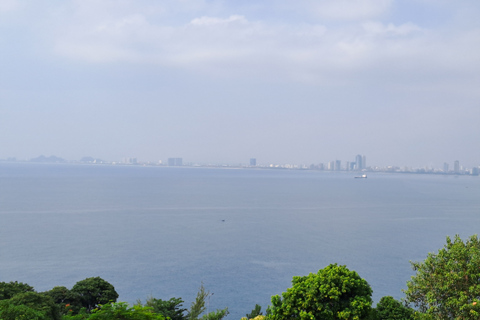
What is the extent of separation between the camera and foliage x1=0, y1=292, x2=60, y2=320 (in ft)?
44.2

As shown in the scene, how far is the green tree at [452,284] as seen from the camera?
15.4m

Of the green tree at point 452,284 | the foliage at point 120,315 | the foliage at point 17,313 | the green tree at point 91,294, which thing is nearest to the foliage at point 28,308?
the foliage at point 17,313

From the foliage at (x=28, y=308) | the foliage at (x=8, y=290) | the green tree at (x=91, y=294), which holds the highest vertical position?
the foliage at (x=28, y=308)

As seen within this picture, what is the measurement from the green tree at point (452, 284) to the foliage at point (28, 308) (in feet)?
49.9

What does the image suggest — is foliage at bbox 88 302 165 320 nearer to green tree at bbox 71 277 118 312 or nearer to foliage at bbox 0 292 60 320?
foliage at bbox 0 292 60 320

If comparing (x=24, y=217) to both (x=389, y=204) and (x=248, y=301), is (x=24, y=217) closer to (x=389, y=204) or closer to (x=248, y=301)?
(x=248, y=301)

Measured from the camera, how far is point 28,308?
1410 centimetres

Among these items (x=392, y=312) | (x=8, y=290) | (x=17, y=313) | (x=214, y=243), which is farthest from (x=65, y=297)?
(x=214, y=243)

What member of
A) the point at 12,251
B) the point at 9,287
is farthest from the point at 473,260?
the point at 12,251

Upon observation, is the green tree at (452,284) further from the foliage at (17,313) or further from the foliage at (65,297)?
the foliage at (65,297)

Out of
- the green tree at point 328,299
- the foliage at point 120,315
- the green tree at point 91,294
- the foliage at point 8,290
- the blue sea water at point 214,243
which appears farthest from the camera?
the blue sea water at point 214,243

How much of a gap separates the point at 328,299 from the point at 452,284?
16.6ft

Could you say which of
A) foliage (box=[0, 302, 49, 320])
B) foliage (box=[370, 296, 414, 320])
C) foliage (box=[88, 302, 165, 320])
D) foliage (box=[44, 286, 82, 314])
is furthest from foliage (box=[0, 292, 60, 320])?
foliage (box=[370, 296, 414, 320])

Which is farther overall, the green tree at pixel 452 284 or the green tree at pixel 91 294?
the green tree at pixel 91 294
